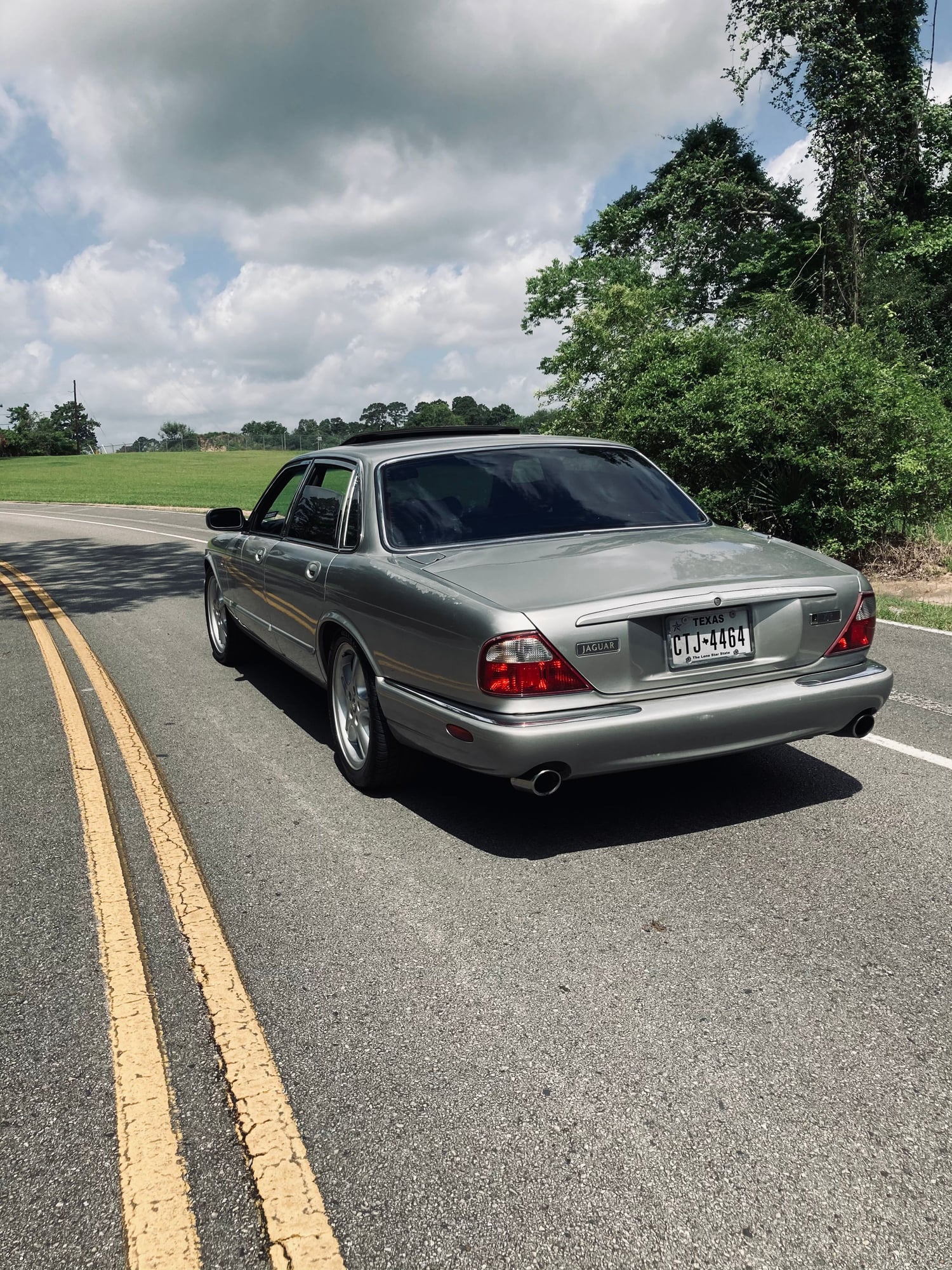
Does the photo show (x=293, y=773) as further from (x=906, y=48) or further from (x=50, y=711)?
(x=906, y=48)

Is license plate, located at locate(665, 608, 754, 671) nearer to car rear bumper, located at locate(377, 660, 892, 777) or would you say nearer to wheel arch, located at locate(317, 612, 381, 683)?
car rear bumper, located at locate(377, 660, 892, 777)

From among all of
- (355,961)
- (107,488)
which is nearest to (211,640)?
(355,961)

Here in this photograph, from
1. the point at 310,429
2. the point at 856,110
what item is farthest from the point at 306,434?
the point at 856,110

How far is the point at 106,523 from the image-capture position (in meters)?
23.8

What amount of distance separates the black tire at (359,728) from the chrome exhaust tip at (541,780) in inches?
35.9

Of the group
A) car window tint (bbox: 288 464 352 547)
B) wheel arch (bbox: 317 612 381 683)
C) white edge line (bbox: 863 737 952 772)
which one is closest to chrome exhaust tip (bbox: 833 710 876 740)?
white edge line (bbox: 863 737 952 772)

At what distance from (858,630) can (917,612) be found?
18.7 ft

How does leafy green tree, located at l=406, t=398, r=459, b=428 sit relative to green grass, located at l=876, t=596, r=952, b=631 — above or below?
above

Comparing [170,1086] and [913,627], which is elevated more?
[913,627]

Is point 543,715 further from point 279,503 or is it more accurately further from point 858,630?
point 279,503

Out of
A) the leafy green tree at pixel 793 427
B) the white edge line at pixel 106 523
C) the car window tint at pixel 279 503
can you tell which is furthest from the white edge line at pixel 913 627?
the white edge line at pixel 106 523

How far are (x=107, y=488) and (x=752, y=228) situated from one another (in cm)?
2798

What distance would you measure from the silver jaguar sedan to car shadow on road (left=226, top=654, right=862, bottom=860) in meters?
0.39

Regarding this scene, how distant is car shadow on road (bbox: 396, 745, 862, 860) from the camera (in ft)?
13.3
